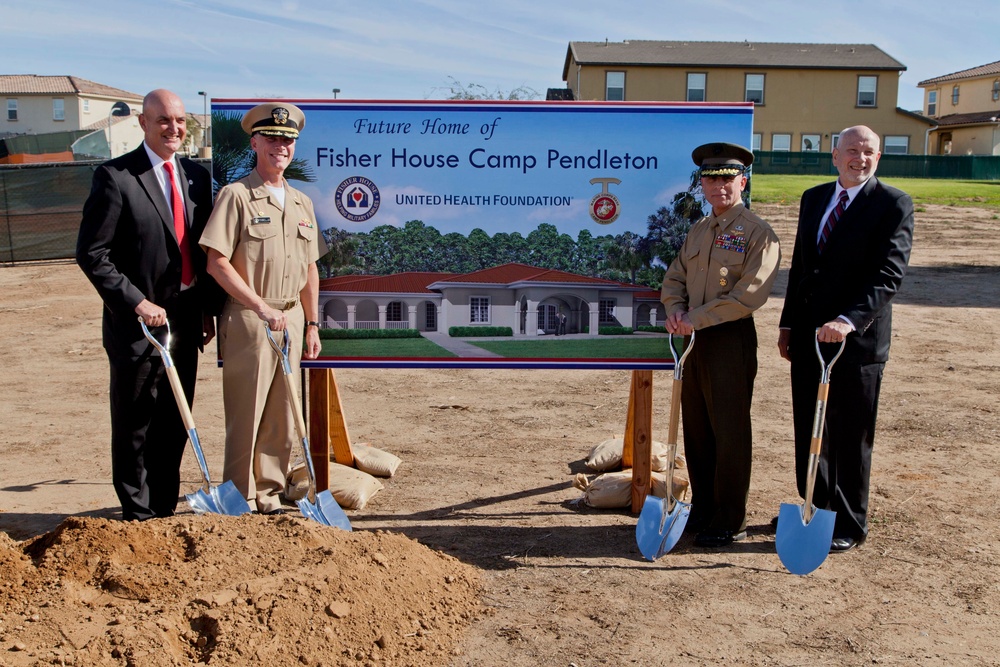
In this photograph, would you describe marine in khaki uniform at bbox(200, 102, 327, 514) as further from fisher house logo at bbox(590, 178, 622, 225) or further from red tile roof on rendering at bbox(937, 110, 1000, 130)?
red tile roof on rendering at bbox(937, 110, 1000, 130)

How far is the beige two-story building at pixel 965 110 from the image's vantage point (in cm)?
5775

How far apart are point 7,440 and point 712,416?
206 inches

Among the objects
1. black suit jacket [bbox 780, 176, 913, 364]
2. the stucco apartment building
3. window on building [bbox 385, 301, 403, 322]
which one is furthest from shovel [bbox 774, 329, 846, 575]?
the stucco apartment building

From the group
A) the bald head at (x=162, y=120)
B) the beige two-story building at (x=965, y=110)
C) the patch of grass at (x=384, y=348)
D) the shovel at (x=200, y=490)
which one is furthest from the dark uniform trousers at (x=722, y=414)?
the beige two-story building at (x=965, y=110)

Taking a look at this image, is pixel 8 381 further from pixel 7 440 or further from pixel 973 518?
pixel 973 518

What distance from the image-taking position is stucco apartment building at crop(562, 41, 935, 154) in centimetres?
5047

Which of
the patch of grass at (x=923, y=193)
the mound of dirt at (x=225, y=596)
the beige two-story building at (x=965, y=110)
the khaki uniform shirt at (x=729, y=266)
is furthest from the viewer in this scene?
the beige two-story building at (x=965, y=110)

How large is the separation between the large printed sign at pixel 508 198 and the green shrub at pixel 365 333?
0.01 metres

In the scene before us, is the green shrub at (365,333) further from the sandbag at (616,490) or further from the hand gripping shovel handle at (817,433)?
the hand gripping shovel handle at (817,433)

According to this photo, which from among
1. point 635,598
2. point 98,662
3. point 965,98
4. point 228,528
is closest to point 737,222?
point 635,598

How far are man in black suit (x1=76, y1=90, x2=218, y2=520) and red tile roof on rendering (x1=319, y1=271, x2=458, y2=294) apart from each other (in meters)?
0.72

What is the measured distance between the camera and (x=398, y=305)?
18.4 ft

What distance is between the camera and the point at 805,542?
473 centimetres

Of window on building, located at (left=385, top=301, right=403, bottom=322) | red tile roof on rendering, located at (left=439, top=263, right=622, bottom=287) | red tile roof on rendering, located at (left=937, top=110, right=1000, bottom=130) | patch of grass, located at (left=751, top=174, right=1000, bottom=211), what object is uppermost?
red tile roof on rendering, located at (left=937, top=110, right=1000, bottom=130)
